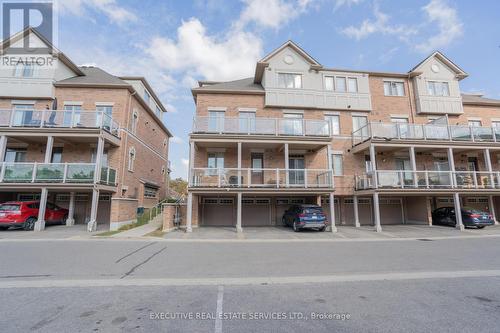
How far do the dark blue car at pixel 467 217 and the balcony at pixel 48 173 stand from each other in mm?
24075

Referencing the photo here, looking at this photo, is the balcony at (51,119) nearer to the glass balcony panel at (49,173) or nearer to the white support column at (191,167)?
the glass balcony panel at (49,173)

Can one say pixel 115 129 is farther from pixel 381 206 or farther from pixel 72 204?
pixel 381 206

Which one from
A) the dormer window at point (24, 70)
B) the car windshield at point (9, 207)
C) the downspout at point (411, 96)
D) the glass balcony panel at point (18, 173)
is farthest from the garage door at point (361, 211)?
the dormer window at point (24, 70)

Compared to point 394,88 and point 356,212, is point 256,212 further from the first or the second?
point 394,88

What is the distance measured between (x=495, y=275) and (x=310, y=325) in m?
6.29

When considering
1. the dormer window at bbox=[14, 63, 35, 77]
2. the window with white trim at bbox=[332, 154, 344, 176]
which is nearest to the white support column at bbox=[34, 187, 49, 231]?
the dormer window at bbox=[14, 63, 35, 77]

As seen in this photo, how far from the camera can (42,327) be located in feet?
11.2

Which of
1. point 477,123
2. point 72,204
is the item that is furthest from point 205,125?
point 477,123

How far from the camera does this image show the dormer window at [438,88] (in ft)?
65.7

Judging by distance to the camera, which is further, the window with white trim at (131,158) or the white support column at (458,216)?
the window with white trim at (131,158)

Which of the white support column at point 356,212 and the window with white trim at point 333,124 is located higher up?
the window with white trim at point 333,124

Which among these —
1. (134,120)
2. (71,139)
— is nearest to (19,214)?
(71,139)

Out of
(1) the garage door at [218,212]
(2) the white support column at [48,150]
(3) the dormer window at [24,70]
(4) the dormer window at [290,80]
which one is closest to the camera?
(2) the white support column at [48,150]

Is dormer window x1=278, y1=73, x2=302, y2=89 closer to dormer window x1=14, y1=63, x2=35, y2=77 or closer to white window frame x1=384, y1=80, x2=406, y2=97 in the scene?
white window frame x1=384, y1=80, x2=406, y2=97
